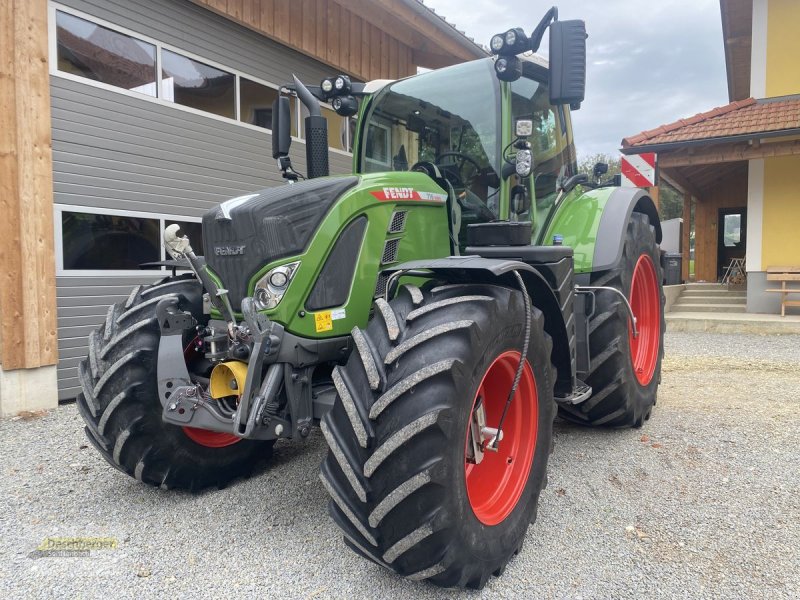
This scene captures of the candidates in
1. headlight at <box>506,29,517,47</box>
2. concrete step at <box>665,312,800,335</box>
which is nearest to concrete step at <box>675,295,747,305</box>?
concrete step at <box>665,312,800,335</box>

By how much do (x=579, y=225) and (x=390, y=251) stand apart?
5.45 ft

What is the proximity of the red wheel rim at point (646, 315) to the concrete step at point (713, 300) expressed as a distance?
750 cm

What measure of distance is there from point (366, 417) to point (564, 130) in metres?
3.02

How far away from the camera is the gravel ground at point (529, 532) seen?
7.23 ft

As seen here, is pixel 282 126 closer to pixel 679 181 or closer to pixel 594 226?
pixel 594 226

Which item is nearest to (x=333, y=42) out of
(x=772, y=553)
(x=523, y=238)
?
(x=523, y=238)

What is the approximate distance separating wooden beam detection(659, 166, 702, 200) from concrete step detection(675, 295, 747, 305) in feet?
8.64

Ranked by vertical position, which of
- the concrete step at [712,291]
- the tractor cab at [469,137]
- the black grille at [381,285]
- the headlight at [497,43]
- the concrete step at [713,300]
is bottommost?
the concrete step at [713,300]

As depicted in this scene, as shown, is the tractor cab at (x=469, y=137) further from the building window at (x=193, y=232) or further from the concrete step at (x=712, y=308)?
the concrete step at (x=712, y=308)

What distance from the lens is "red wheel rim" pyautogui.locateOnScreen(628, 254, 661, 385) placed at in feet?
14.6

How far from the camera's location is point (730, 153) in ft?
31.3

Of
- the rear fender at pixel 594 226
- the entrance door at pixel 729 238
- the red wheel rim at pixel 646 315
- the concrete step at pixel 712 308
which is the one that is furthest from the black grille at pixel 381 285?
the entrance door at pixel 729 238

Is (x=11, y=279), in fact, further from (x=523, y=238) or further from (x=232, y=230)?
(x=523, y=238)

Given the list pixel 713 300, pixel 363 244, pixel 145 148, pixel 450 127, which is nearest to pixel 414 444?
pixel 363 244
